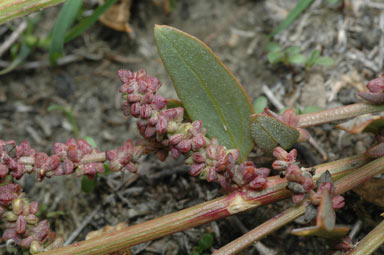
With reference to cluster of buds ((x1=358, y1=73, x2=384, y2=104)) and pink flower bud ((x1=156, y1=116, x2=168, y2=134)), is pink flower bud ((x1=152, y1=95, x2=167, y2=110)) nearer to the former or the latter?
pink flower bud ((x1=156, y1=116, x2=168, y2=134))

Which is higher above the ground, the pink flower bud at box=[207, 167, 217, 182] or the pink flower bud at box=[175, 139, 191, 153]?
the pink flower bud at box=[175, 139, 191, 153]

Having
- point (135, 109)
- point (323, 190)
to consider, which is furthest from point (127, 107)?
point (323, 190)

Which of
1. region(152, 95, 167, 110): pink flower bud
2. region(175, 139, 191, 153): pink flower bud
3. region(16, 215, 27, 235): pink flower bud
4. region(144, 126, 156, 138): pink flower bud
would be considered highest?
region(152, 95, 167, 110): pink flower bud

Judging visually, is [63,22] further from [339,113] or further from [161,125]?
[339,113]

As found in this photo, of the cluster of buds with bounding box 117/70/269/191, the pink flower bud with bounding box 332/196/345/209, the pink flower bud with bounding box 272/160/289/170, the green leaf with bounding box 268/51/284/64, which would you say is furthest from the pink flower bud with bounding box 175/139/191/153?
the green leaf with bounding box 268/51/284/64

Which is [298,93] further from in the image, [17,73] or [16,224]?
[17,73]

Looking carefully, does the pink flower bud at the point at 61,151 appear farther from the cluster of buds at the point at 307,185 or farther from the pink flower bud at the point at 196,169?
the cluster of buds at the point at 307,185
